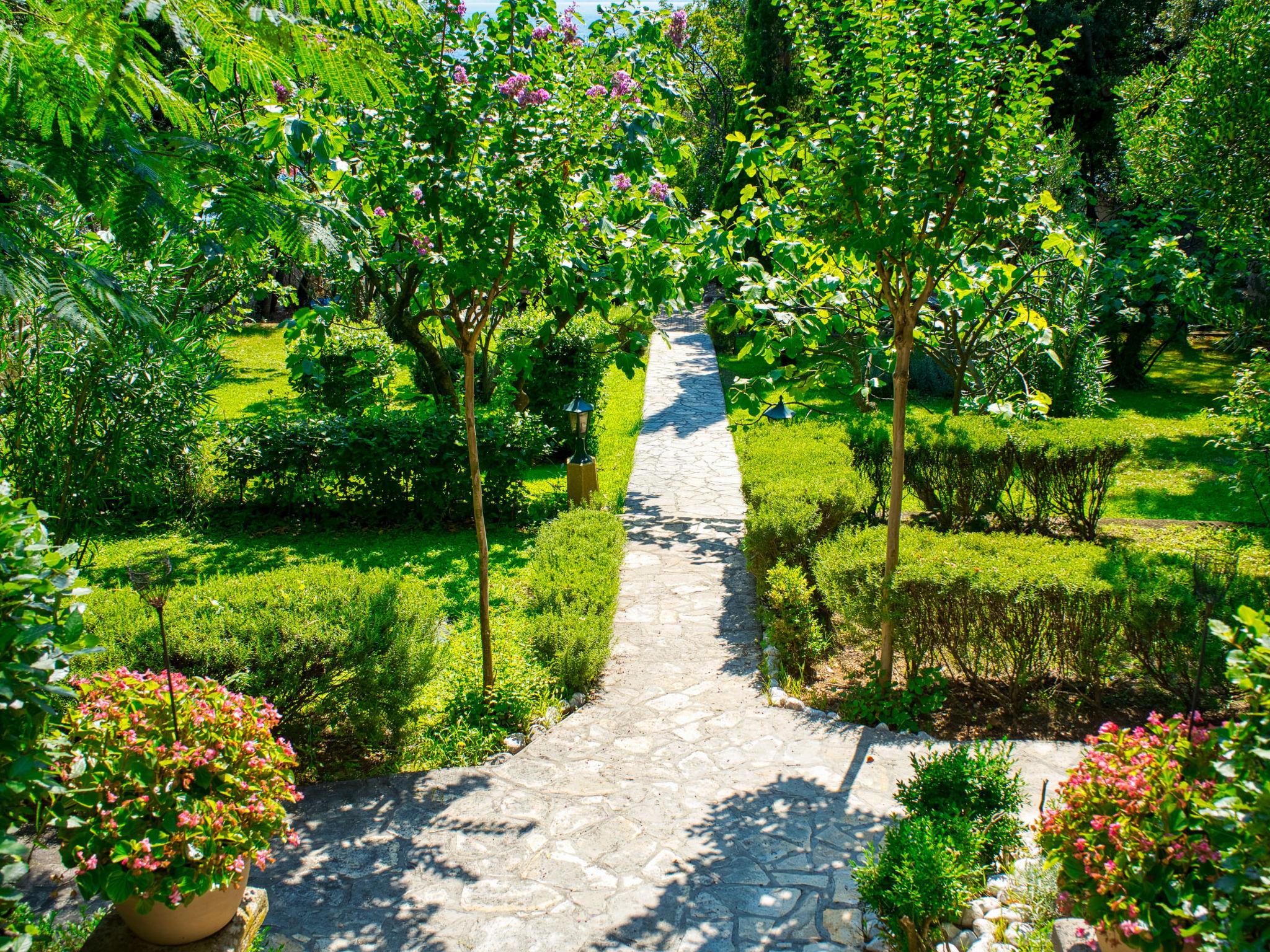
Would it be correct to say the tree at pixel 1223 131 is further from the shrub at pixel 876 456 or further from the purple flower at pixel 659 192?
the purple flower at pixel 659 192

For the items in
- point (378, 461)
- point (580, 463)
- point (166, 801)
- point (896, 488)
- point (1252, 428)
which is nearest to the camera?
point (166, 801)

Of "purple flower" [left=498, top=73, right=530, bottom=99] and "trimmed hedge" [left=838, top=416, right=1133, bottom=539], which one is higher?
"purple flower" [left=498, top=73, right=530, bottom=99]

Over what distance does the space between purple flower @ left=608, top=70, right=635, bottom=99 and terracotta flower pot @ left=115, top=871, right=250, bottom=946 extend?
14.9ft

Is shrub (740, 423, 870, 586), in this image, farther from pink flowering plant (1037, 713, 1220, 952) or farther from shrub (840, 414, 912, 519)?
pink flowering plant (1037, 713, 1220, 952)

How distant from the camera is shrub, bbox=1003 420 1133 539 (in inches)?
309

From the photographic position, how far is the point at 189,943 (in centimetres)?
305

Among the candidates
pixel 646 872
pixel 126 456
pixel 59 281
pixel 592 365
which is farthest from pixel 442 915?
pixel 592 365

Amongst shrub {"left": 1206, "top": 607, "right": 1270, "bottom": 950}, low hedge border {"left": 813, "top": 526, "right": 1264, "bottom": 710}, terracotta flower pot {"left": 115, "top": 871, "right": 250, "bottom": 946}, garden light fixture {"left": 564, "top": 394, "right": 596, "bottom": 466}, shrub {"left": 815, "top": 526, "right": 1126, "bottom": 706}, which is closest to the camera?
shrub {"left": 1206, "top": 607, "right": 1270, "bottom": 950}

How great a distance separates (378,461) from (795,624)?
5094mm

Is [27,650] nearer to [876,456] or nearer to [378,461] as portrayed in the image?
[378,461]

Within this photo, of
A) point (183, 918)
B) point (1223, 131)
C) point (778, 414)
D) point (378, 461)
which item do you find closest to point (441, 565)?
point (378, 461)

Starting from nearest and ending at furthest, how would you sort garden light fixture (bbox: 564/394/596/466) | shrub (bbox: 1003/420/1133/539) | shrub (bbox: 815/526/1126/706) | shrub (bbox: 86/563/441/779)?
shrub (bbox: 86/563/441/779)
shrub (bbox: 815/526/1126/706)
shrub (bbox: 1003/420/1133/539)
garden light fixture (bbox: 564/394/596/466)

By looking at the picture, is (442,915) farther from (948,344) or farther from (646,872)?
(948,344)

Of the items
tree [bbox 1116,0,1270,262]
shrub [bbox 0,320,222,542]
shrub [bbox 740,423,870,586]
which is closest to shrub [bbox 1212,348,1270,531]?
shrub [bbox 740,423,870,586]
